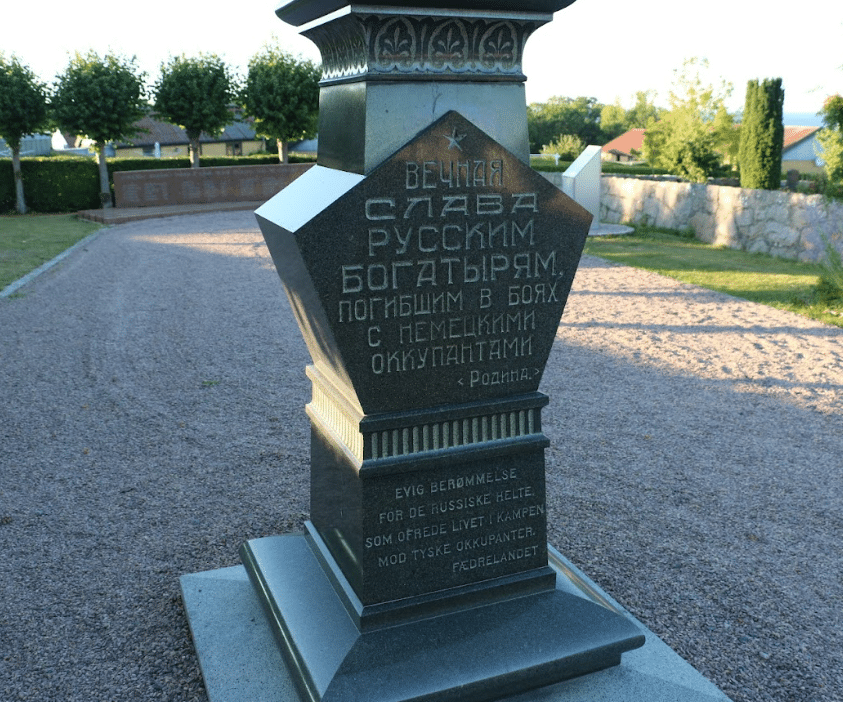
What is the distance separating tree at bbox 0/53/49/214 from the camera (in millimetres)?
21734

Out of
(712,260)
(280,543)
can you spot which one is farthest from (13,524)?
(712,260)

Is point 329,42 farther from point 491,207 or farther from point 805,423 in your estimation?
point 805,423

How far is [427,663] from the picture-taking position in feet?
8.93

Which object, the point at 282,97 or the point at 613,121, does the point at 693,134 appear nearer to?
the point at 282,97

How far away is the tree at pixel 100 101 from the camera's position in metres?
22.9

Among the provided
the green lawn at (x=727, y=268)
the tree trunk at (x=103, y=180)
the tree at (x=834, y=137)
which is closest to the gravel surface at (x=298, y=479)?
the green lawn at (x=727, y=268)

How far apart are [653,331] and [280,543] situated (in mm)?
6251

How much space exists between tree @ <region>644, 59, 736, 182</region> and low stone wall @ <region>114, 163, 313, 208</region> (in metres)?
12.6

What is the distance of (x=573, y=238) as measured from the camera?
2887 mm

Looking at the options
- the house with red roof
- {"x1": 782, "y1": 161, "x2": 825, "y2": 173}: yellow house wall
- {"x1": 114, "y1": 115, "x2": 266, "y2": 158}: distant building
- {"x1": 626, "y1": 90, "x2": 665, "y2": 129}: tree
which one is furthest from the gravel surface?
{"x1": 626, "y1": 90, "x2": 665, "y2": 129}: tree

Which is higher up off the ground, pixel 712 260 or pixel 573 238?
pixel 573 238

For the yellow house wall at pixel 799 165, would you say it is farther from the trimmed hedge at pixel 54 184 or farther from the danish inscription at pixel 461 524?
the danish inscription at pixel 461 524

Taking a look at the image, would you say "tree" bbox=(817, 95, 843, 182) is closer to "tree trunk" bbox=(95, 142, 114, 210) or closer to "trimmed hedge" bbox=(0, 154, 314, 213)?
"tree trunk" bbox=(95, 142, 114, 210)

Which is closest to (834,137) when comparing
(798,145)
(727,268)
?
(727,268)
